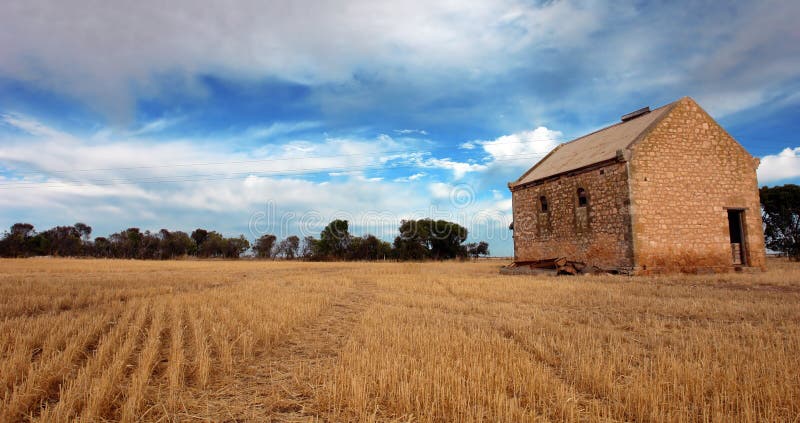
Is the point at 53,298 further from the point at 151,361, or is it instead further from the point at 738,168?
the point at 738,168

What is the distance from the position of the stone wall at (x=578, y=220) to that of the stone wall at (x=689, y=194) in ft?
2.42

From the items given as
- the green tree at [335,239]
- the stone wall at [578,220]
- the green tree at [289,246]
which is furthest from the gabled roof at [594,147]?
the green tree at [289,246]

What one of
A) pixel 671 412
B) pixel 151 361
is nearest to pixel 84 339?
pixel 151 361

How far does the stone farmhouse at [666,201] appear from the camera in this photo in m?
18.1

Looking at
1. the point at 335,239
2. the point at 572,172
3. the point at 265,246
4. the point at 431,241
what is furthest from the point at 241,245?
the point at 572,172

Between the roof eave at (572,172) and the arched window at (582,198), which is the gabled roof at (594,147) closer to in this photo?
the roof eave at (572,172)

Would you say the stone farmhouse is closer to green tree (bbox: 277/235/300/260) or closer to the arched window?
the arched window

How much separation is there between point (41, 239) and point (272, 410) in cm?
9638

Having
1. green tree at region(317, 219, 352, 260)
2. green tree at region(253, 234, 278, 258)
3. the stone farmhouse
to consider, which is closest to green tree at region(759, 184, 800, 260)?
the stone farmhouse

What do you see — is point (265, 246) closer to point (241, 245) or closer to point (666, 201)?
point (241, 245)

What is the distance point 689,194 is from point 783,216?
27883 mm

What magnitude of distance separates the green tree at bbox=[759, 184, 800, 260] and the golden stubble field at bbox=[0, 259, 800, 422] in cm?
3715

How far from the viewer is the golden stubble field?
364 cm

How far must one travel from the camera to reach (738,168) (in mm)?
20078
